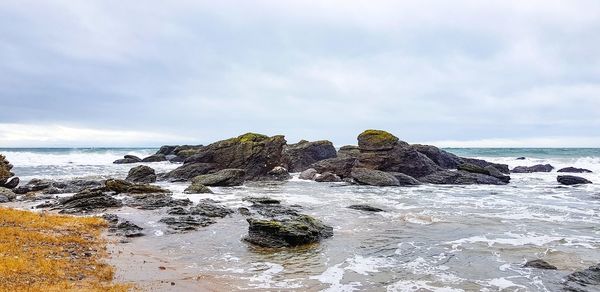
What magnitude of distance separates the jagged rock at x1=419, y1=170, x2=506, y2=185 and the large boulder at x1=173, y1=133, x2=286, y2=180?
1753 centimetres

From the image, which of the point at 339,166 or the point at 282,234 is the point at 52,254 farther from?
the point at 339,166

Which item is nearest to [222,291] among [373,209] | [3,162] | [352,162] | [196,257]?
[196,257]

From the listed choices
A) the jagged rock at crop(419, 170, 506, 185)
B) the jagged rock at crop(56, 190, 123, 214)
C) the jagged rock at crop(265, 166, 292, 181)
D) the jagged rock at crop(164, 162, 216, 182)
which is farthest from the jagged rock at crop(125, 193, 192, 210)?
the jagged rock at crop(419, 170, 506, 185)

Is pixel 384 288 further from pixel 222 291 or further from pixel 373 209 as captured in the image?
pixel 373 209

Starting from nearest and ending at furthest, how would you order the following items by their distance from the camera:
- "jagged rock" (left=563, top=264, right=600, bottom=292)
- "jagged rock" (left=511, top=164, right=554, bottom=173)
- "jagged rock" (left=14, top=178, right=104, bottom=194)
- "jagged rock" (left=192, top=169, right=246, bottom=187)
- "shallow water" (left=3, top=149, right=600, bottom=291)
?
1. "jagged rock" (left=563, top=264, right=600, bottom=292)
2. "shallow water" (left=3, top=149, right=600, bottom=291)
3. "jagged rock" (left=14, top=178, right=104, bottom=194)
4. "jagged rock" (left=192, top=169, right=246, bottom=187)
5. "jagged rock" (left=511, top=164, right=554, bottom=173)

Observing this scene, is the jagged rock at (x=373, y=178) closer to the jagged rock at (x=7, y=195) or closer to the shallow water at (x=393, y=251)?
the shallow water at (x=393, y=251)

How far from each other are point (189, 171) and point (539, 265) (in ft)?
133

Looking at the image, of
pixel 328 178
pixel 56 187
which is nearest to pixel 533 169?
pixel 328 178

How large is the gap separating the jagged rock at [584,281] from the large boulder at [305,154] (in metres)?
49.1

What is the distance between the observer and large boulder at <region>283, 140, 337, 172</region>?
62.1 metres

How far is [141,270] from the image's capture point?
13.6 meters

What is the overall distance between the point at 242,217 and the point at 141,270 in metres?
11.0

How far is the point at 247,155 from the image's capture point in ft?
172

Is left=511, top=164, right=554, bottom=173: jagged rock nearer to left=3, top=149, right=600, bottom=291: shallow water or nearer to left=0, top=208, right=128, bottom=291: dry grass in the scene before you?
left=3, top=149, right=600, bottom=291: shallow water
